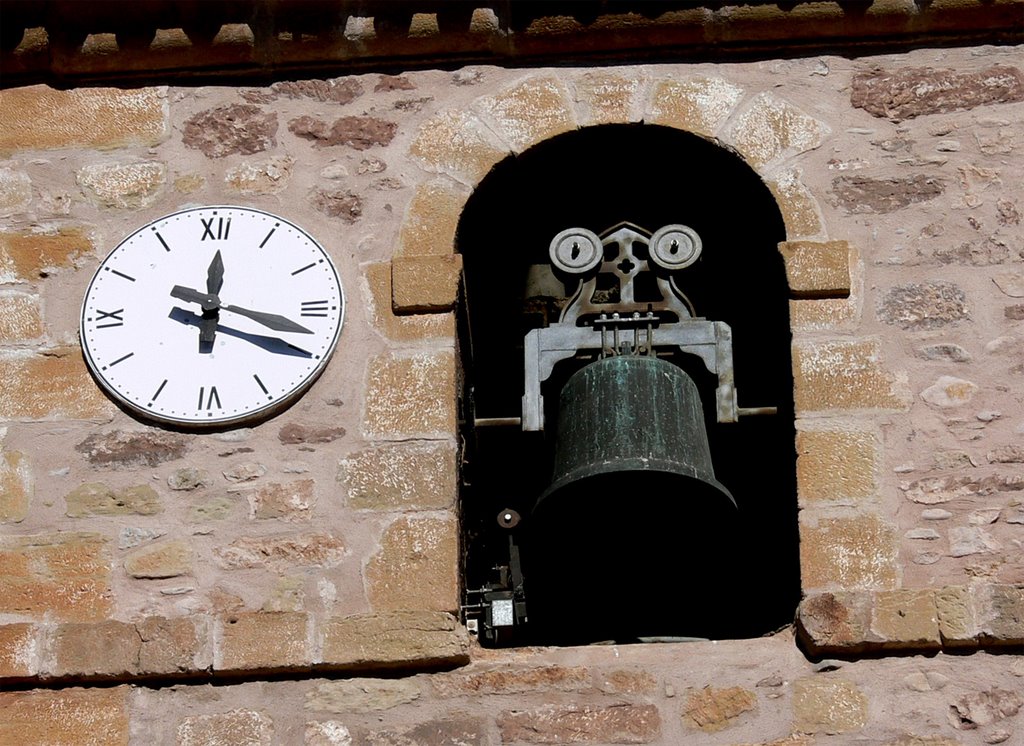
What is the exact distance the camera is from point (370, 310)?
6.58m

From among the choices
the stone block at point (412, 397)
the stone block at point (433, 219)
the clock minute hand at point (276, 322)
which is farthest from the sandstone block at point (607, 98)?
the clock minute hand at point (276, 322)

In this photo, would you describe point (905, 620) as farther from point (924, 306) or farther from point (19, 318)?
point (19, 318)

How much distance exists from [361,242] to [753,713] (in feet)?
5.11

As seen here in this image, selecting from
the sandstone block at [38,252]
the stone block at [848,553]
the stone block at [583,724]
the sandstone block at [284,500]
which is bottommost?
the stone block at [583,724]

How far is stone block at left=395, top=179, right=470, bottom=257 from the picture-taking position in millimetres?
6664

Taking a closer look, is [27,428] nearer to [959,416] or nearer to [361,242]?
[361,242]

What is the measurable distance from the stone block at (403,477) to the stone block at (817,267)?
3.08 ft

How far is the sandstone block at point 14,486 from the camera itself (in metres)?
6.38

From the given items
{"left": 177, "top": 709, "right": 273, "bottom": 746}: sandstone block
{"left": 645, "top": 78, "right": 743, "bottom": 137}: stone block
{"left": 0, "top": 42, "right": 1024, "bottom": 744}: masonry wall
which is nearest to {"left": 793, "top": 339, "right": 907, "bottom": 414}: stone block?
{"left": 0, "top": 42, "right": 1024, "bottom": 744}: masonry wall

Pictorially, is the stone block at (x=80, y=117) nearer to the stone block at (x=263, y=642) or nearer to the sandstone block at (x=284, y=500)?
the sandstone block at (x=284, y=500)

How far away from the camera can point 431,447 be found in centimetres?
639

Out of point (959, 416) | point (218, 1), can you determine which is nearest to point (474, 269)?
point (218, 1)

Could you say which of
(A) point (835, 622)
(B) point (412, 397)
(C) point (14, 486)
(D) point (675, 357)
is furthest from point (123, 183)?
(A) point (835, 622)

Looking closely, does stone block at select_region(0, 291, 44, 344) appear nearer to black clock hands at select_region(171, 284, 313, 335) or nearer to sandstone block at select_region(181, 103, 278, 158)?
black clock hands at select_region(171, 284, 313, 335)
